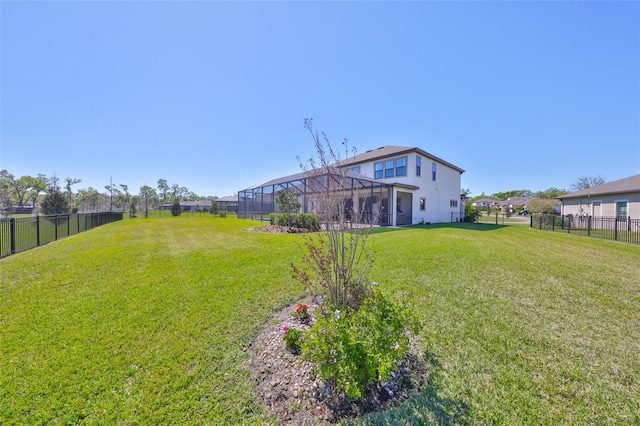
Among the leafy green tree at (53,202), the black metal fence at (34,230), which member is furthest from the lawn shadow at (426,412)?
Result: the leafy green tree at (53,202)

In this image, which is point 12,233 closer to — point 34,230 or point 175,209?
point 34,230

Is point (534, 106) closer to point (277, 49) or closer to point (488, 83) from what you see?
point (488, 83)

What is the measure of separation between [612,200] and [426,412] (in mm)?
25052

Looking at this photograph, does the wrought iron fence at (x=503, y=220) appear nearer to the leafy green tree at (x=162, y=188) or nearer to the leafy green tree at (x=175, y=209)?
the leafy green tree at (x=175, y=209)

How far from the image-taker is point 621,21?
7523 mm

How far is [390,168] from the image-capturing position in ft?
61.6

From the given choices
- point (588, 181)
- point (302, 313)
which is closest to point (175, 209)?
point (302, 313)

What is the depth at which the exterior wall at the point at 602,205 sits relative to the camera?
50.0ft

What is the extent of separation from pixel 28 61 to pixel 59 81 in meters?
1.21

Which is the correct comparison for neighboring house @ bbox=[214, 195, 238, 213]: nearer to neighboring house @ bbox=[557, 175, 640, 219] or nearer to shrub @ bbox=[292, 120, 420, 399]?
shrub @ bbox=[292, 120, 420, 399]

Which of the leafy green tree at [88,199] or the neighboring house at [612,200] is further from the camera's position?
the leafy green tree at [88,199]

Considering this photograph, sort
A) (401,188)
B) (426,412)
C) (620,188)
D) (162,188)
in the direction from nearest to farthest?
1. (426,412)
2. (620,188)
3. (401,188)
4. (162,188)

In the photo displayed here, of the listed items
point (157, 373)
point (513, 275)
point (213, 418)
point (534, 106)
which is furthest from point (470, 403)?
point (534, 106)

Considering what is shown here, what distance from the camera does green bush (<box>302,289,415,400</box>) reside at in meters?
1.76
